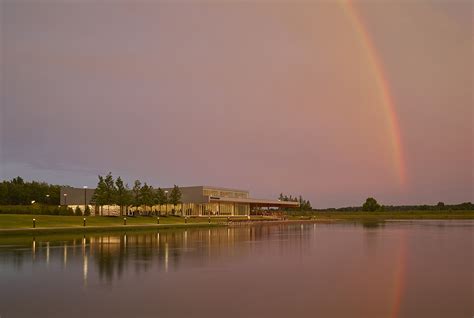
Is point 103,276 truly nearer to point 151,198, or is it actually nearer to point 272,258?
point 272,258

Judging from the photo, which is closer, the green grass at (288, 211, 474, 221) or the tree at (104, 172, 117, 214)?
the tree at (104, 172, 117, 214)

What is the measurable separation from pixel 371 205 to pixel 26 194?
106554mm

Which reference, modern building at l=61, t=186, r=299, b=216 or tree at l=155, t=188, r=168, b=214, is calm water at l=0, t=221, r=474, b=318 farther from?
modern building at l=61, t=186, r=299, b=216

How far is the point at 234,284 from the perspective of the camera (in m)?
15.3

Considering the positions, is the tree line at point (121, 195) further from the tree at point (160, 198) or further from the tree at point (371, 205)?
the tree at point (371, 205)

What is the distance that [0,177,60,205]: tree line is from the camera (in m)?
109

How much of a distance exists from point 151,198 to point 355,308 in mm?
71083

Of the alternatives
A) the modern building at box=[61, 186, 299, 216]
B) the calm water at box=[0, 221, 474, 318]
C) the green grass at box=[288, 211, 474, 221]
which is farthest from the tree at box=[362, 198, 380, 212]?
the calm water at box=[0, 221, 474, 318]

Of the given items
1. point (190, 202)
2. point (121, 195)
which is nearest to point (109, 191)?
point (121, 195)

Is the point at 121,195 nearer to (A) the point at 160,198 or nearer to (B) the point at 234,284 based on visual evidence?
(A) the point at 160,198

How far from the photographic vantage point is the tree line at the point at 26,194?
109m

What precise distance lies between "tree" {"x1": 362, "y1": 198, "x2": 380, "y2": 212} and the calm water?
473 feet

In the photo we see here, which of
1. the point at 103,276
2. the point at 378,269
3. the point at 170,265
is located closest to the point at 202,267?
the point at 170,265

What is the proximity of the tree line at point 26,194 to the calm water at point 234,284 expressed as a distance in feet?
303
